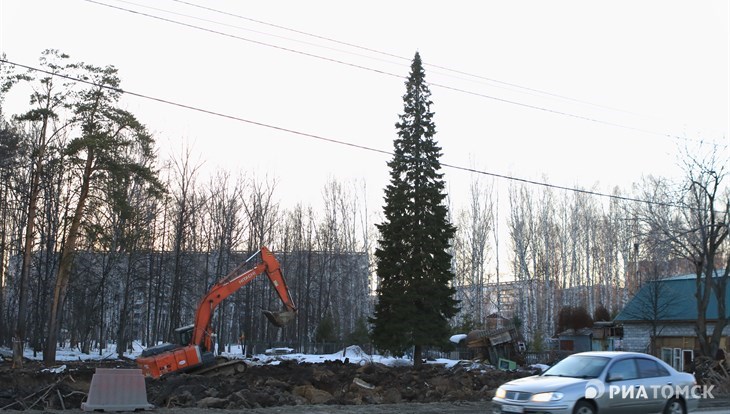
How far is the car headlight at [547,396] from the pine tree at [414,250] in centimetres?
2661

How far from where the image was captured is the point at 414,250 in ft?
134

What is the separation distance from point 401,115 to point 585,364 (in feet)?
99.1

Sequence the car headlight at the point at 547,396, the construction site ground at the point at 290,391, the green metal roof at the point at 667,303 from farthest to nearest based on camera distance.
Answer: the green metal roof at the point at 667,303 → the construction site ground at the point at 290,391 → the car headlight at the point at 547,396

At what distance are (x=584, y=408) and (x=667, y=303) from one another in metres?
32.1

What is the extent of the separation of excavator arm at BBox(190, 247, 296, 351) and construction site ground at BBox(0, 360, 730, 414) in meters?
1.92

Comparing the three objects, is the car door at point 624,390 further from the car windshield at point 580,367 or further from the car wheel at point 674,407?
the car wheel at point 674,407

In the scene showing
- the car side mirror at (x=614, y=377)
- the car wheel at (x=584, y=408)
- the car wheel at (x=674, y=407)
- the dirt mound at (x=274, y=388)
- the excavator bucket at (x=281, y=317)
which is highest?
the excavator bucket at (x=281, y=317)

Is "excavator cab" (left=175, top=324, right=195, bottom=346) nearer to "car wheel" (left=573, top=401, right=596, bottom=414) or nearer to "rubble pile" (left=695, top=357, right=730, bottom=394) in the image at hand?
"car wheel" (left=573, top=401, right=596, bottom=414)

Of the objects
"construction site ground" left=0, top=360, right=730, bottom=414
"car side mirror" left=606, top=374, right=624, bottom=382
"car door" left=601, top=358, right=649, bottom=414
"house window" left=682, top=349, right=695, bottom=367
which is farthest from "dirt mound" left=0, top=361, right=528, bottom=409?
"house window" left=682, top=349, right=695, bottom=367

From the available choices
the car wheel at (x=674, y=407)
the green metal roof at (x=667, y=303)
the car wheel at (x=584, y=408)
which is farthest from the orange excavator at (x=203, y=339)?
the green metal roof at (x=667, y=303)

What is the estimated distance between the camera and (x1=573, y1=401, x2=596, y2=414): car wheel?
1239 centimetres

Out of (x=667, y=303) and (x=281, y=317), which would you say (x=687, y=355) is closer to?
(x=667, y=303)

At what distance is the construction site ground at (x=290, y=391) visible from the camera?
56.4ft

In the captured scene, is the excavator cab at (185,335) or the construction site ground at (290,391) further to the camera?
the excavator cab at (185,335)
